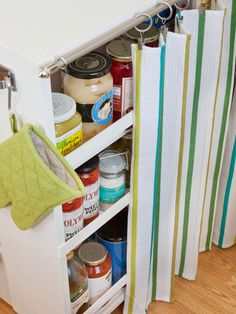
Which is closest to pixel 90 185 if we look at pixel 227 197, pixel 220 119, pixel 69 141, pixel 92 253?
pixel 69 141

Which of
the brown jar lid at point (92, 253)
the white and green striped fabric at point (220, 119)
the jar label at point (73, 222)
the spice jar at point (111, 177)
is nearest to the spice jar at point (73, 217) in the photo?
the jar label at point (73, 222)

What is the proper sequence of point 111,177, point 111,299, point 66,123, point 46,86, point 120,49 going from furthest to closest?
point 111,299, point 111,177, point 120,49, point 66,123, point 46,86

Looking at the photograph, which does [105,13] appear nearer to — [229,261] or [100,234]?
[100,234]

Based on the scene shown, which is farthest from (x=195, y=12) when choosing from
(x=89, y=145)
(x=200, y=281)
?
(x=200, y=281)

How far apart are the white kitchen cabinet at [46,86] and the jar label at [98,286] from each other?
127 millimetres

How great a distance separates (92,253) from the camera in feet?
4.48

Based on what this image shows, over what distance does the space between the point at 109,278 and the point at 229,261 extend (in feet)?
1.64

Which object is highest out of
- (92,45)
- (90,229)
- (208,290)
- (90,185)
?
(92,45)

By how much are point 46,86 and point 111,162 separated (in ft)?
1.32

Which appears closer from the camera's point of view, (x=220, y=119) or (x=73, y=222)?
(x=73, y=222)

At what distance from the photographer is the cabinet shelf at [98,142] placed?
3.34 feet

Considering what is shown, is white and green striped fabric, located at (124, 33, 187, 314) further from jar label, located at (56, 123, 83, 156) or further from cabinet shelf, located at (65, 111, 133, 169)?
jar label, located at (56, 123, 83, 156)

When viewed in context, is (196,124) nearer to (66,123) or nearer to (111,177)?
(111,177)

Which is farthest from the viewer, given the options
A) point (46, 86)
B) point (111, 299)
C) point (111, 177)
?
point (111, 299)
